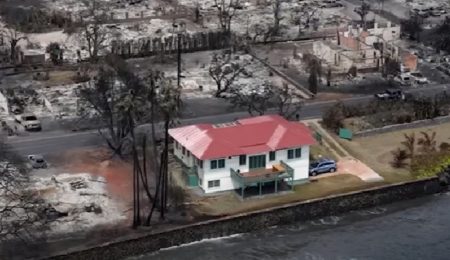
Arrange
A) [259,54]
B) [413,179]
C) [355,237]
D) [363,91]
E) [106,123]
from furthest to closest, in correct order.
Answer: [259,54], [363,91], [106,123], [413,179], [355,237]

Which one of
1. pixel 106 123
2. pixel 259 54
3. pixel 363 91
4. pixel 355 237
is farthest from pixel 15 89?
pixel 355 237

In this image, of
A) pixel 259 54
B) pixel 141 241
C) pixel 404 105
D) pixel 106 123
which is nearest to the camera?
pixel 141 241

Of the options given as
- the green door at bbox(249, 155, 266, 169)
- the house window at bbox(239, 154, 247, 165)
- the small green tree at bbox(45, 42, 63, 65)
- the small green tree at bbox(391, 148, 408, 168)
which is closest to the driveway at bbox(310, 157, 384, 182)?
the small green tree at bbox(391, 148, 408, 168)

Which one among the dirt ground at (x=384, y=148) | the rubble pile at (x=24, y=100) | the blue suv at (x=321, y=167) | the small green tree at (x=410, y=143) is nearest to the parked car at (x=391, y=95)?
the dirt ground at (x=384, y=148)

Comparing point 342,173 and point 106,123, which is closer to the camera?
point 342,173

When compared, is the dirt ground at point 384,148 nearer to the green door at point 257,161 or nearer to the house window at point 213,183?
the green door at point 257,161

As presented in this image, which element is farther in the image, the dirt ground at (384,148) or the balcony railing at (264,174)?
the dirt ground at (384,148)

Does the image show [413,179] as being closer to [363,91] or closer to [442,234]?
[442,234]
